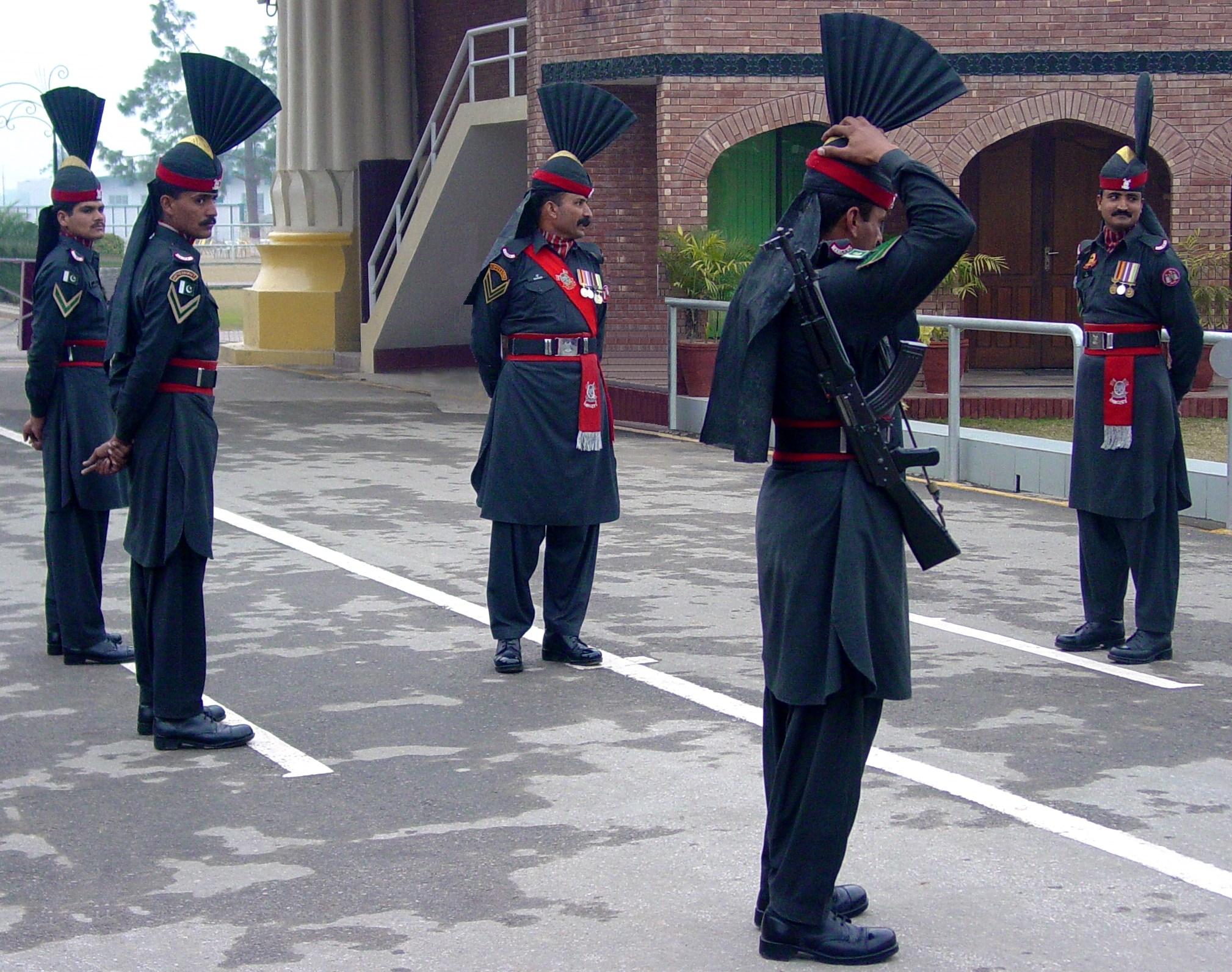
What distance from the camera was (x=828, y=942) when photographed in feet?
13.5

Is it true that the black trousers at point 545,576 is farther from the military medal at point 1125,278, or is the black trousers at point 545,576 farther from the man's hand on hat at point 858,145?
the man's hand on hat at point 858,145

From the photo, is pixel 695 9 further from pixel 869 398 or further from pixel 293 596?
pixel 869 398

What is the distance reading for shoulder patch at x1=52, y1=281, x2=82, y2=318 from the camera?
7.18 m

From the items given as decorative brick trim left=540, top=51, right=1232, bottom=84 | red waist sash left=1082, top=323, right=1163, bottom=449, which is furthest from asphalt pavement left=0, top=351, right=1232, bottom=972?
decorative brick trim left=540, top=51, right=1232, bottom=84

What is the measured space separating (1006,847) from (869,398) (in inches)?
61.6

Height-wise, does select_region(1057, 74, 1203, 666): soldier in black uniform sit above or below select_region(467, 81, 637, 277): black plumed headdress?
below

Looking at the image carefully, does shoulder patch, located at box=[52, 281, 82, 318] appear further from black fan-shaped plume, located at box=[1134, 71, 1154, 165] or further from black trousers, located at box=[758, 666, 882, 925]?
black fan-shaped plume, located at box=[1134, 71, 1154, 165]

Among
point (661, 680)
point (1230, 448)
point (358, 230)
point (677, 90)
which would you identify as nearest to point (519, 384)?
point (661, 680)

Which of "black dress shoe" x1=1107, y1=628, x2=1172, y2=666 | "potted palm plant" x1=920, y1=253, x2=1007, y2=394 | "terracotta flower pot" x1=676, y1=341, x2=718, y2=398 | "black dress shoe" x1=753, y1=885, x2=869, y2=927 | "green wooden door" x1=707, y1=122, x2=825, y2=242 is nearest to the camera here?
"black dress shoe" x1=753, y1=885, x2=869, y2=927

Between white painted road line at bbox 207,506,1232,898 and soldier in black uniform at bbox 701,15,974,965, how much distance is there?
103 centimetres

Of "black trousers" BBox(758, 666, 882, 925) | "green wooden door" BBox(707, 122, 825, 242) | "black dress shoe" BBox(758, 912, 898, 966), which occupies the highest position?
"green wooden door" BBox(707, 122, 825, 242)

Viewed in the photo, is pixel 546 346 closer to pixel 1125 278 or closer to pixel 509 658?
pixel 509 658

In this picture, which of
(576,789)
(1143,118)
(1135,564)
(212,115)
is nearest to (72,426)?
(212,115)

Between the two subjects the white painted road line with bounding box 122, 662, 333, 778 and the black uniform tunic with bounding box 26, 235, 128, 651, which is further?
the black uniform tunic with bounding box 26, 235, 128, 651
